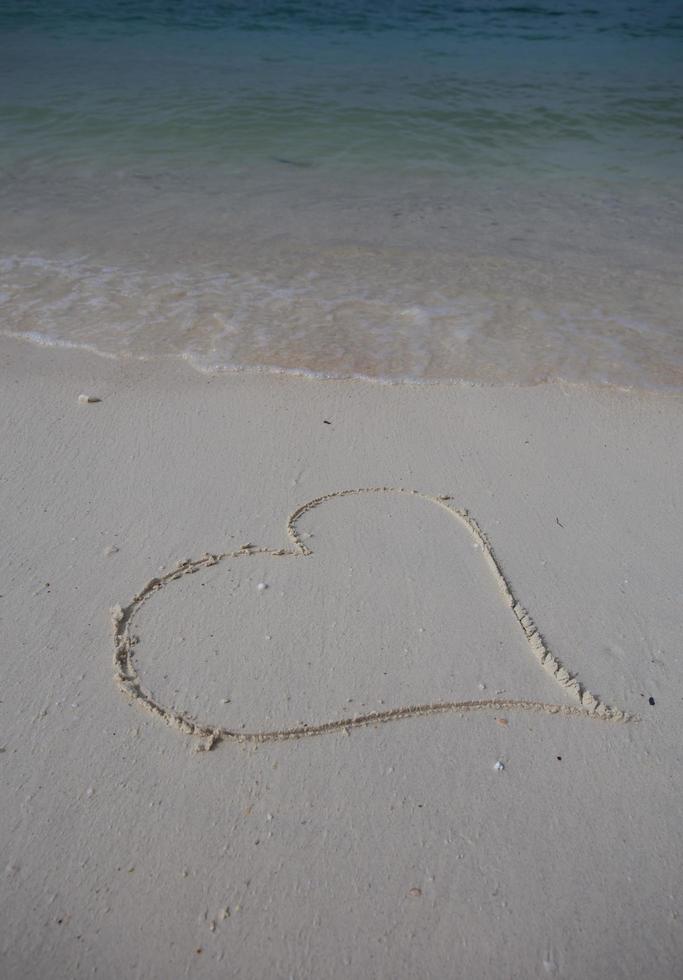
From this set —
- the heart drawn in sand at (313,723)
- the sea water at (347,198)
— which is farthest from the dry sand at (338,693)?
the sea water at (347,198)

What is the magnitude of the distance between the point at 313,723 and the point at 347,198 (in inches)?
206

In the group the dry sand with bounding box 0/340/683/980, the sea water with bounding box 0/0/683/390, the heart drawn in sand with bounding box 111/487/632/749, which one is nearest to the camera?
the dry sand with bounding box 0/340/683/980

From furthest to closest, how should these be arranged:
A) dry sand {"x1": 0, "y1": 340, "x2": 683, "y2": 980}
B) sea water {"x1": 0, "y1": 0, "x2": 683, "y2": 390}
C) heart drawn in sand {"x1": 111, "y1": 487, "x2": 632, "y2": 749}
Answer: sea water {"x1": 0, "y1": 0, "x2": 683, "y2": 390} < heart drawn in sand {"x1": 111, "y1": 487, "x2": 632, "y2": 749} < dry sand {"x1": 0, "y1": 340, "x2": 683, "y2": 980}

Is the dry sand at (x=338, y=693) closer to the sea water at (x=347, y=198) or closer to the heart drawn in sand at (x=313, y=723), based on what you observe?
the heart drawn in sand at (x=313, y=723)

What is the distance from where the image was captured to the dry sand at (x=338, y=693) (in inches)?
61.7

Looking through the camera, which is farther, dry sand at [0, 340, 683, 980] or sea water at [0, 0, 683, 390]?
sea water at [0, 0, 683, 390]

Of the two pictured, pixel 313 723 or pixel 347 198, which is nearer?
pixel 313 723

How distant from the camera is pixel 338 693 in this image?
2.02m

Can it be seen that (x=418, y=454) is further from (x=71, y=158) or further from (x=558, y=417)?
(x=71, y=158)

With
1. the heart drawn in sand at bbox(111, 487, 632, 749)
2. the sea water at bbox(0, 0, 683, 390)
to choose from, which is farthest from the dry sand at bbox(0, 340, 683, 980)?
the sea water at bbox(0, 0, 683, 390)

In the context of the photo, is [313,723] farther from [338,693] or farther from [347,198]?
[347,198]

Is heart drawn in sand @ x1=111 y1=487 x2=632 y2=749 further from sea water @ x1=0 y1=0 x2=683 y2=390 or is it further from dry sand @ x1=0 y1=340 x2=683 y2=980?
sea water @ x1=0 y1=0 x2=683 y2=390

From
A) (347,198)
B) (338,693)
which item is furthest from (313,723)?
(347,198)

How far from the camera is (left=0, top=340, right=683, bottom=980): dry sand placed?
1567mm
